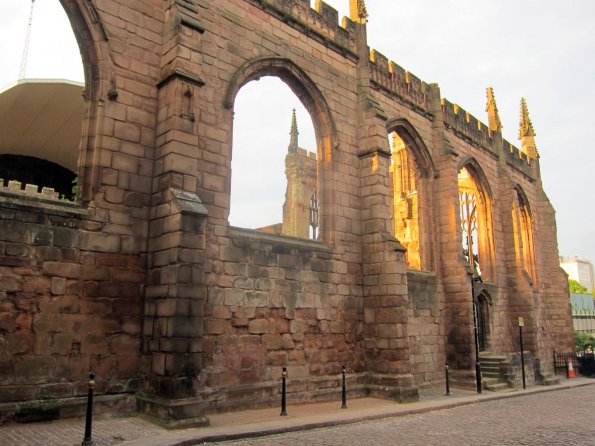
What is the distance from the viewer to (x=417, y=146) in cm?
1769

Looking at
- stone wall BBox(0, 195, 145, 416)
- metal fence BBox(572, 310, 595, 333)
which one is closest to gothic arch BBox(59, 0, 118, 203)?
stone wall BBox(0, 195, 145, 416)

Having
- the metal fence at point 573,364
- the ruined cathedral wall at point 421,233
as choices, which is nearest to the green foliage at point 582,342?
the metal fence at point 573,364

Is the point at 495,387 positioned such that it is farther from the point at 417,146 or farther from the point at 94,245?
the point at 94,245

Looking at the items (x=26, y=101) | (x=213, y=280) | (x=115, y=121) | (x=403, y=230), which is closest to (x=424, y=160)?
(x=403, y=230)

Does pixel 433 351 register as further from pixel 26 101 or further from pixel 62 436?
pixel 26 101

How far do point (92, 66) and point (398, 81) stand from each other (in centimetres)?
1063

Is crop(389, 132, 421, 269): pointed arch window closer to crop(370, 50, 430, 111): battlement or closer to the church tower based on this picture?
crop(370, 50, 430, 111): battlement

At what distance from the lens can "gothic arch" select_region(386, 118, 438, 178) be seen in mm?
17141

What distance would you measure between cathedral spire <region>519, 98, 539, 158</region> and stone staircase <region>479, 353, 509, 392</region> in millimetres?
13873

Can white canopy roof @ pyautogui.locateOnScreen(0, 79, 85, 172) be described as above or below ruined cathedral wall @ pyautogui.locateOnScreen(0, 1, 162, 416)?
above

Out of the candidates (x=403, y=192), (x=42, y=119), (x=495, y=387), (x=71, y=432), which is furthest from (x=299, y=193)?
(x=71, y=432)

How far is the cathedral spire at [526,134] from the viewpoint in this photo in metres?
27.2

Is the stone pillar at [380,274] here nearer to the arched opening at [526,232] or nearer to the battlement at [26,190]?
the battlement at [26,190]

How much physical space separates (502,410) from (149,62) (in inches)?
429
